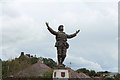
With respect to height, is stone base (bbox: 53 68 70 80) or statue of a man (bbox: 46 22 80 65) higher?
statue of a man (bbox: 46 22 80 65)

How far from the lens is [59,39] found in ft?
42.9

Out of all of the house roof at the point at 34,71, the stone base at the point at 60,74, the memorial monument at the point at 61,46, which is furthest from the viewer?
the house roof at the point at 34,71

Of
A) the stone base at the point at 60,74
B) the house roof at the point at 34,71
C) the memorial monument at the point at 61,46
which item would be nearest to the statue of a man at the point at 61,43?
the memorial monument at the point at 61,46

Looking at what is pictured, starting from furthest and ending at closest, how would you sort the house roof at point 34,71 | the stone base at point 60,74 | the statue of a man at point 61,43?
the house roof at point 34,71 → the statue of a man at point 61,43 → the stone base at point 60,74

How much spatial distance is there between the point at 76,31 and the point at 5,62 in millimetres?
27282

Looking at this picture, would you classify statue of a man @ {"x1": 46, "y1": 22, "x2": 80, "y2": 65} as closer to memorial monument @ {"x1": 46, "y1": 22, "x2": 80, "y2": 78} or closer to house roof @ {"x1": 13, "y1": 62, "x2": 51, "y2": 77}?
memorial monument @ {"x1": 46, "y1": 22, "x2": 80, "y2": 78}

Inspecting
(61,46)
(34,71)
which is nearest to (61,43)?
(61,46)

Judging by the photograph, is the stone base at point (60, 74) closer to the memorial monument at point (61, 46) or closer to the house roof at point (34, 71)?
the memorial monument at point (61, 46)

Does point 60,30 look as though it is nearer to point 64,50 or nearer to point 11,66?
point 64,50

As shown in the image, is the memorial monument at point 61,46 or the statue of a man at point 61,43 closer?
the memorial monument at point 61,46

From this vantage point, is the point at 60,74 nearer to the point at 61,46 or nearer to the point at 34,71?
the point at 61,46

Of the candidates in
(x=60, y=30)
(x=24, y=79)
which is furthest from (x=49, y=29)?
(x=24, y=79)

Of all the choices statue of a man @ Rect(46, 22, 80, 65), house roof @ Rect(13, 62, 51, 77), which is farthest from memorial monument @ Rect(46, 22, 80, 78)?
house roof @ Rect(13, 62, 51, 77)

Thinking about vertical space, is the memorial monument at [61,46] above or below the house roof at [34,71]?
above
